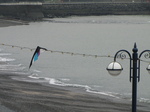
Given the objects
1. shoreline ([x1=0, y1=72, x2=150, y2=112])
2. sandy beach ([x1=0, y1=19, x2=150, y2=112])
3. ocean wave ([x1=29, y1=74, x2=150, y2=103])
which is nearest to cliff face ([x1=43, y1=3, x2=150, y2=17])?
ocean wave ([x1=29, y1=74, x2=150, y2=103])

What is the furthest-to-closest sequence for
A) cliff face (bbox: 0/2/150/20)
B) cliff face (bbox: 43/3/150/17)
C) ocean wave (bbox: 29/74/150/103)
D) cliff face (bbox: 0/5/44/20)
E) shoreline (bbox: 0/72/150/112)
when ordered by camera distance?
cliff face (bbox: 43/3/150/17)
cliff face (bbox: 0/2/150/20)
cliff face (bbox: 0/5/44/20)
ocean wave (bbox: 29/74/150/103)
shoreline (bbox: 0/72/150/112)

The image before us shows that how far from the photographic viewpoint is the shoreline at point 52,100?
20.2 meters

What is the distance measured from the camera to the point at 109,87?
29.8m

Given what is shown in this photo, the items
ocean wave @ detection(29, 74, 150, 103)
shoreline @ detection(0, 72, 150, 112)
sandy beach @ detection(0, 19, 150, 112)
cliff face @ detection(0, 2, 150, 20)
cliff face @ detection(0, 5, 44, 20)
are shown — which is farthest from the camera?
cliff face @ detection(0, 2, 150, 20)

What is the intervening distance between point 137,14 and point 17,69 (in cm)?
10733

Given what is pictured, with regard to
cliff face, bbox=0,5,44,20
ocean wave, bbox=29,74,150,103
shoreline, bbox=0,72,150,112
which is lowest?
shoreline, bbox=0,72,150,112

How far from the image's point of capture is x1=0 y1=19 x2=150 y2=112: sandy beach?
20.1 metres

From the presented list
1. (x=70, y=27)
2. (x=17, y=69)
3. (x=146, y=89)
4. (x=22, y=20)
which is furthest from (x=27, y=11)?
(x=146, y=89)

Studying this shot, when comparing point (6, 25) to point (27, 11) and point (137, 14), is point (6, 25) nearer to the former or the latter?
point (27, 11)

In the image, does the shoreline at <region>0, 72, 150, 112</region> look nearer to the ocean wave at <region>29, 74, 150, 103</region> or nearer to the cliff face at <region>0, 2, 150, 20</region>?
the ocean wave at <region>29, 74, 150, 103</region>

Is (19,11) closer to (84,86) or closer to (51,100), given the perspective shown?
(84,86)

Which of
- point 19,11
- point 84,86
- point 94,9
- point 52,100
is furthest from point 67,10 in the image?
point 52,100

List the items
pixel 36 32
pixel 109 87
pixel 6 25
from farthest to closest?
pixel 6 25
pixel 36 32
pixel 109 87

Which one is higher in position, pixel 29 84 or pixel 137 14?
pixel 137 14
